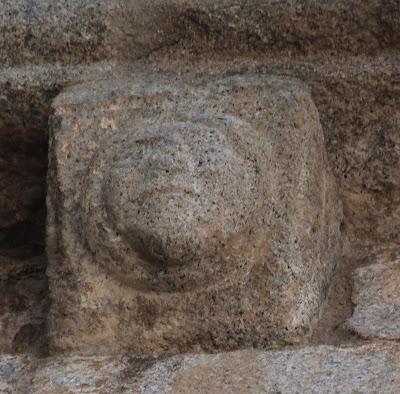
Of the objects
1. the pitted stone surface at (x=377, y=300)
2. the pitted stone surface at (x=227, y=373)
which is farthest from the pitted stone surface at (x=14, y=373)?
the pitted stone surface at (x=377, y=300)

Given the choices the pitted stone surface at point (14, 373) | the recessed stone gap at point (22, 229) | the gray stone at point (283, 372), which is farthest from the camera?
the recessed stone gap at point (22, 229)

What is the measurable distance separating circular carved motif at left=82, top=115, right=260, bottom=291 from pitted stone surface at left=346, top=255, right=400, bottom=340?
0.21 meters

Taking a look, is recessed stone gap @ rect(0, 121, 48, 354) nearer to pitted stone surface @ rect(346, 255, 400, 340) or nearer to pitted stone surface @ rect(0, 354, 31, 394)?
pitted stone surface @ rect(0, 354, 31, 394)

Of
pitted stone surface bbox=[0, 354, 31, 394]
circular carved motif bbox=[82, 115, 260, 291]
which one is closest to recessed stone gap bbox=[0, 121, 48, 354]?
pitted stone surface bbox=[0, 354, 31, 394]

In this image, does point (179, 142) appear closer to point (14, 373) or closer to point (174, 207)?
point (174, 207)

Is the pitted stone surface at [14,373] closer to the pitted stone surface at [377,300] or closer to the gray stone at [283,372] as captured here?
the gray stone at [283,372]

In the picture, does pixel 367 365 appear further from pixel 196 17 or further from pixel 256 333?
pixel 196 17

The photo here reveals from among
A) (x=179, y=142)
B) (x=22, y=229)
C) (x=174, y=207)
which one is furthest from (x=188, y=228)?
(x=22, y=229)

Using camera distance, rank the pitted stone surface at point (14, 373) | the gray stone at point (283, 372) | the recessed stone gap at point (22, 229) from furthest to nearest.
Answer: the recessed stone gap at point (22, 229) < the pitted stone surface at point (14, 373) < the gray stone at point (283, 372)

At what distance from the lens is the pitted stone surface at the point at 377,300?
1.65 metres

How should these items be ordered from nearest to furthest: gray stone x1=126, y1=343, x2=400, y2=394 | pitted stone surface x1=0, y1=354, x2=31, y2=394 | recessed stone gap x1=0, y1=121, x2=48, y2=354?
gray stone x1=126, y1=343, x2=400, y2=394 < pitted stone surface x1=0, y1=354, x2=31, y2=394 < recessed stone gap x1=0, y1=121, x2=48, y2=354

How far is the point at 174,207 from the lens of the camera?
5.42ft

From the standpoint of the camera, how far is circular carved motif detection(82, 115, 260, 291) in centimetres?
165

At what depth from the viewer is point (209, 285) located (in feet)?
5.55
